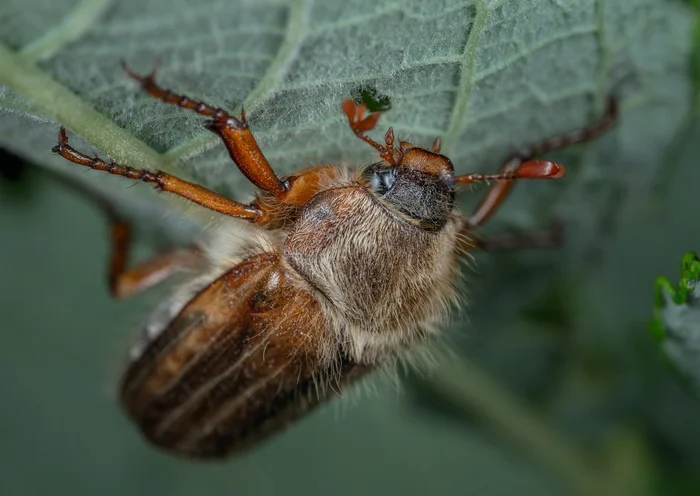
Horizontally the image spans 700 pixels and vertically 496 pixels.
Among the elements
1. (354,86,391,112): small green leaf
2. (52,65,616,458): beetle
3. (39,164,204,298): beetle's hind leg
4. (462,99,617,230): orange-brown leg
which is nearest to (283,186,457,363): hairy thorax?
(52,65,616,458): beetle

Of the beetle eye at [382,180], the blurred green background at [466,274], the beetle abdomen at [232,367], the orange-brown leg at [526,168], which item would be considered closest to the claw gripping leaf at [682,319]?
the blurred green background at [466,274]

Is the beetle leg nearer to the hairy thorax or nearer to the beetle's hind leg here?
the hairy thorax

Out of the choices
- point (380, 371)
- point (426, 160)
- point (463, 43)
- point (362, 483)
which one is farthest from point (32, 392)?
point (463, 43)

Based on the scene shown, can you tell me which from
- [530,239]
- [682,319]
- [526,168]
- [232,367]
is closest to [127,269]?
[232,367]

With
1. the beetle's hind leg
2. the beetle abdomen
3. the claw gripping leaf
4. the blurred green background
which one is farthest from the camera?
the beetle's hind leg

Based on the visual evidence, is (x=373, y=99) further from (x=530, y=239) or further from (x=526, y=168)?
(x=530, y=239)

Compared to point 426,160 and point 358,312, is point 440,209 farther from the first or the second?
point 358,312

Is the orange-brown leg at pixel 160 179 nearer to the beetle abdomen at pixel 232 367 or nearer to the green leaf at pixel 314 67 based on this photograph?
the green leaf at pixel 314 67
